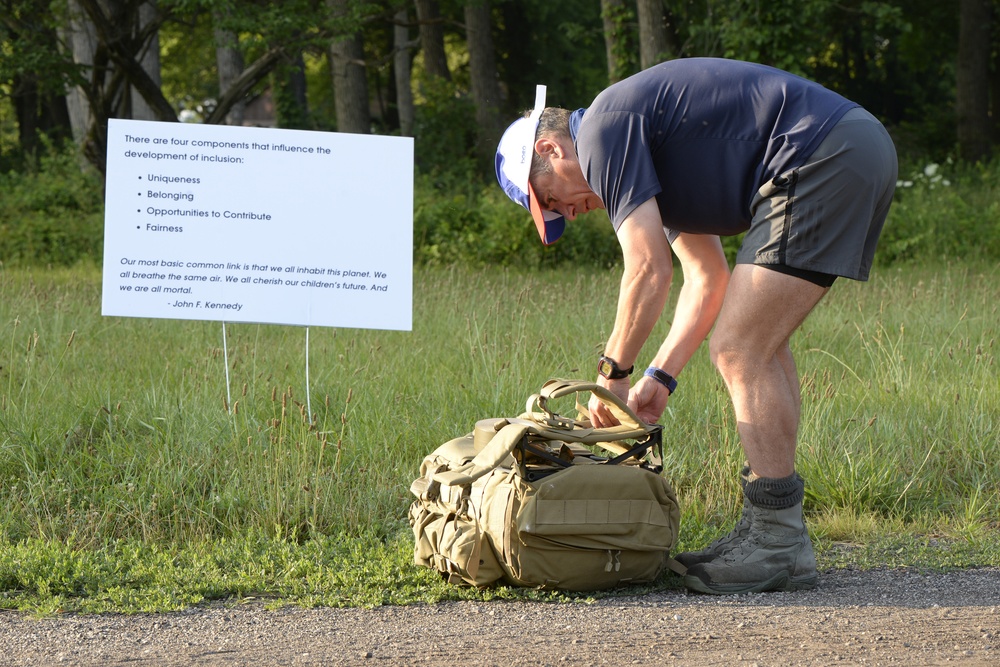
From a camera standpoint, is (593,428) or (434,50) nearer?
(593,428)

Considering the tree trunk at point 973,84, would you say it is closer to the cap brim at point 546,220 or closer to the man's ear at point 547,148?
the cap brim at point 546,220

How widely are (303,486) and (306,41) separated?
11578 mm

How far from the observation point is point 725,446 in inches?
185

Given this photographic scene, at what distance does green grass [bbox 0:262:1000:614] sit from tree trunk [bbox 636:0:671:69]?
860 centimetres

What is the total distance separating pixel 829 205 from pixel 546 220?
92 cm

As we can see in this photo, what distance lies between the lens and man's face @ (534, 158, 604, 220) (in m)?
3.56

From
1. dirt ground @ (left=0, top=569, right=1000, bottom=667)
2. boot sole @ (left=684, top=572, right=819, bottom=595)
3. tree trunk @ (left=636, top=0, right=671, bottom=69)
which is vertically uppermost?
tree trunk @ (left=636, top=0, right=671, bottom=69)

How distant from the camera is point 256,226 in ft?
16.3

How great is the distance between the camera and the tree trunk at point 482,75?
22.2 metres

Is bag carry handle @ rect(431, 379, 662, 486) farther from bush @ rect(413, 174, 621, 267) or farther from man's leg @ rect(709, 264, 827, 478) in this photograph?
bush @ rect(413, 174, 621, 267)

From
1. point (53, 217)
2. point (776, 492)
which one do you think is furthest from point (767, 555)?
point (53, 217)

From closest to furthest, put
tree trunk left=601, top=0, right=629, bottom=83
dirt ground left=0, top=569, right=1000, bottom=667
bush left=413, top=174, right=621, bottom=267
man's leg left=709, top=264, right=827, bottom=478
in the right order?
dirt ground left=0, top=569, right=1000, bottom=667 < man's leg left=709, top=264, right=827, bottom=478 < bush left=413, top=174, right=621, bottom=267 < tree trunk left=601, top=0, right=629, bottom=83

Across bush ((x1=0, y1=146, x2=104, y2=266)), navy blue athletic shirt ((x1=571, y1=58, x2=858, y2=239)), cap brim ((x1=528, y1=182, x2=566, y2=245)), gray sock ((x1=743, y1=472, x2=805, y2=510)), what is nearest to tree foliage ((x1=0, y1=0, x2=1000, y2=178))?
bush ((x1=0, y1=146, x2=104, y2=266))

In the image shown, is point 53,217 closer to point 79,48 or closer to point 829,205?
point 79,48
